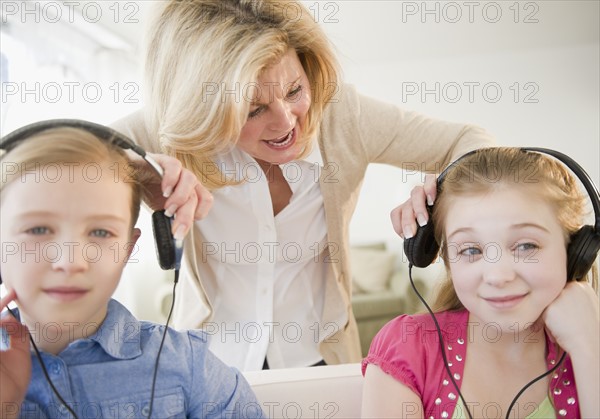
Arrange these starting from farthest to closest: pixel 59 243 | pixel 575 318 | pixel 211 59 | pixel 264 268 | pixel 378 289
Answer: pixel 378 289 < pixel 264 268 < pixel 211 59 < pixel 575 318 < pixel 59 243

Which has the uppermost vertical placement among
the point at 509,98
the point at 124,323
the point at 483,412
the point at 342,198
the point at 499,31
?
the point at 499,31

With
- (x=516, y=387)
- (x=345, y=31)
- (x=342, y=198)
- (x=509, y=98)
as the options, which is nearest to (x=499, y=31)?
(x=509, y=98)

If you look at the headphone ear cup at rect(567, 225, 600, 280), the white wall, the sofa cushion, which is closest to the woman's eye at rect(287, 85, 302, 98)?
the headphone ear cup at rect(567, 225, 600, 280)

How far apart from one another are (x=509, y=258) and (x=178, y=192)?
48 cm

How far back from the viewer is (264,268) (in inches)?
47.8

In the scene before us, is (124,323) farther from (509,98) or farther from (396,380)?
(509,98)

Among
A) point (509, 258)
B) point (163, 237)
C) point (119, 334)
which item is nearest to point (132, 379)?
point (119, 334)

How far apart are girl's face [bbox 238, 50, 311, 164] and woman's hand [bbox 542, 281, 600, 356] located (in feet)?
1.68

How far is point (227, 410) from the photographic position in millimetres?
834

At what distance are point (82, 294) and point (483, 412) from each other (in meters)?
0.61

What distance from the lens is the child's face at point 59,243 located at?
2.30ft

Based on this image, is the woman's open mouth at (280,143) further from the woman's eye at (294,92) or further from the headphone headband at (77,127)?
the headphone headband at (77,127)

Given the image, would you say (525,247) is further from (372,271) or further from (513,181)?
(372,271)

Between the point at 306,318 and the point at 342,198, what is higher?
the point at 342,198
